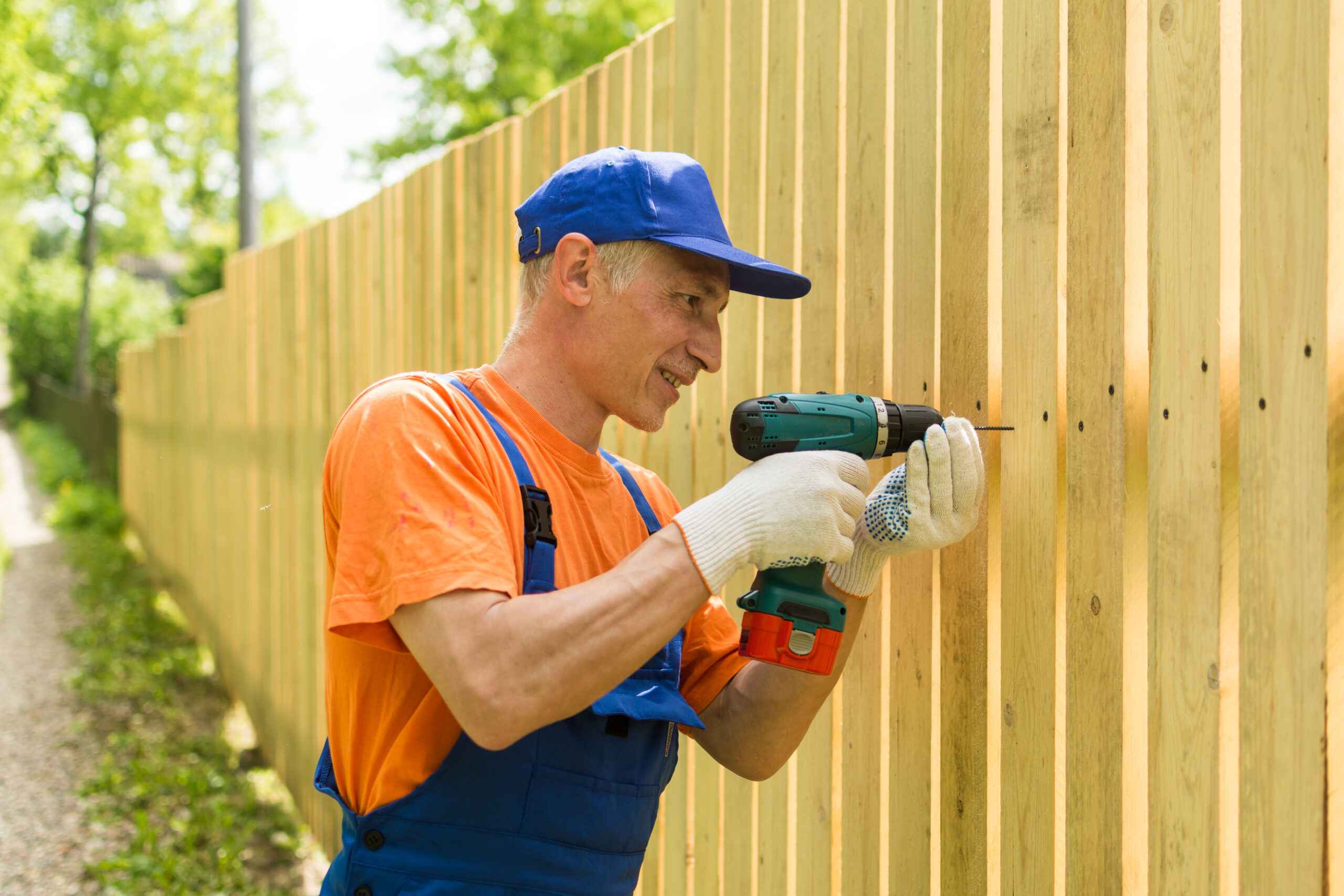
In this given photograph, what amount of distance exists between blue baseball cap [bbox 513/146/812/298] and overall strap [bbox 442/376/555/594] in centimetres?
43

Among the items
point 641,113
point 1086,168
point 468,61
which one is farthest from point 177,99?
point 1086,168

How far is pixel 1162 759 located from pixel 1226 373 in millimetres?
559

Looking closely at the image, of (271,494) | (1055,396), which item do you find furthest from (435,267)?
(1055,396)

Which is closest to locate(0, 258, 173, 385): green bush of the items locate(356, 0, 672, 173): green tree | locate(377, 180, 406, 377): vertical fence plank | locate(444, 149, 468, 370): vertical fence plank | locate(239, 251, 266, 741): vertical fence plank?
locate(356, 0, 672, 173): green tree

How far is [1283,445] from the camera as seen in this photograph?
139 centimetres

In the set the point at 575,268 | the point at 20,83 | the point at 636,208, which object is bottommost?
the point at 575,268

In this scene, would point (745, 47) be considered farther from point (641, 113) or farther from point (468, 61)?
point (468, 61)

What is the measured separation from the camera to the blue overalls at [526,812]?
180cm

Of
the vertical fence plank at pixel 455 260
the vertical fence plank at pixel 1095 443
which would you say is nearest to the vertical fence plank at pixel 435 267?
the vertical fence plank at pixel 455 260

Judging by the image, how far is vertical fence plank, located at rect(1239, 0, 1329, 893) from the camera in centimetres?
135

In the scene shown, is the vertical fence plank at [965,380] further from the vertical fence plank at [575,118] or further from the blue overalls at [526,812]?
the vertical fence plank at [575,118]

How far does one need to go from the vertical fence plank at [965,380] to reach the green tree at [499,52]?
20.5 metres

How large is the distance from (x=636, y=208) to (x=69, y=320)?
115 feet

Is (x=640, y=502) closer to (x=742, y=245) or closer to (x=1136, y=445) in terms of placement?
(x=742, y=245)
